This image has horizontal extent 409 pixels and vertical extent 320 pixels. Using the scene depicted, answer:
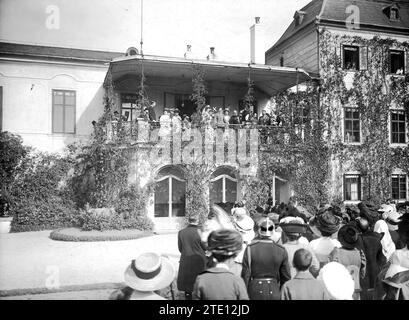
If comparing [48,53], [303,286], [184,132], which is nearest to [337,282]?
[303,286]

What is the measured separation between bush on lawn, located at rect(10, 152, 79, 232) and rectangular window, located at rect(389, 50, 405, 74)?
18.9 m

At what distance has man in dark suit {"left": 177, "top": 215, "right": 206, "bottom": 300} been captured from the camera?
6.48 meters

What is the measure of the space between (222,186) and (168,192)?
2.56m

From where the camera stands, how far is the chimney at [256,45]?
22422mm

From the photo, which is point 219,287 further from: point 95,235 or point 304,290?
point 95,235

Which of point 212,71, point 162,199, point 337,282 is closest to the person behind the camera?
point 337,282

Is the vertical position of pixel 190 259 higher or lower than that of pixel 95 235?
higher

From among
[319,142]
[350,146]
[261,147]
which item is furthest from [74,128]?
[350,146]

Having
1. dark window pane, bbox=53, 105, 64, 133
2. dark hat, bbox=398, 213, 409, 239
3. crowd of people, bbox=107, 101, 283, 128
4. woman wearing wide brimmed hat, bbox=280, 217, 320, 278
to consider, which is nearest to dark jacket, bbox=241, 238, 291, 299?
woman wearing wide brimmed hat, bbox=280, 217, 320, 278

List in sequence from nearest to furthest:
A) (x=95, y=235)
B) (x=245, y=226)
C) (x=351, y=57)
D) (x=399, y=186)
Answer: (x=245, y=226), (x=95, y=235), (x=399, y=186), (x=351, y=57)

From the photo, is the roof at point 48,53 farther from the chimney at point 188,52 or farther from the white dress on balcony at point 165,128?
the white dress on balcony at point 165,128

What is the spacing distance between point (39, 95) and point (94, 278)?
1402cm

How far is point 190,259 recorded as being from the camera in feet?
21.4

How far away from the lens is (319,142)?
64.0 feet
